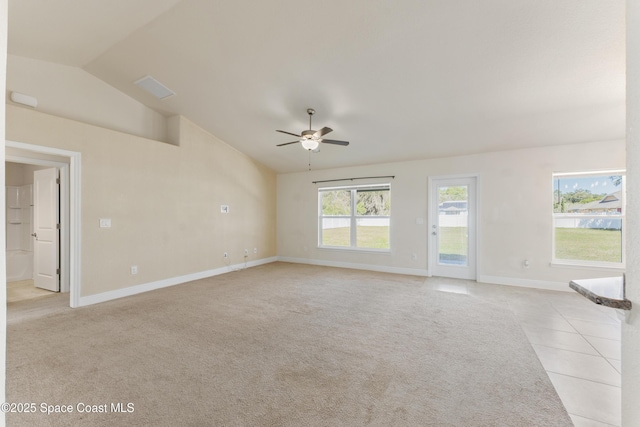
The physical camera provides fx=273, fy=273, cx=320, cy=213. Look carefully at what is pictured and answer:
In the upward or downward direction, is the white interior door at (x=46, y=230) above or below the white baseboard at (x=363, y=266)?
above

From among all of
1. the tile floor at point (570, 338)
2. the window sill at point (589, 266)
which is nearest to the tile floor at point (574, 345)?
the tile floor at point (570, 338)

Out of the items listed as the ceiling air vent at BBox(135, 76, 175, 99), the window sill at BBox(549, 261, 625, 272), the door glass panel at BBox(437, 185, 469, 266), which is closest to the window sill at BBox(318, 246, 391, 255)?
the door glass panel at BBox(437, 185, 469, 266)

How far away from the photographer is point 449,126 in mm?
4457

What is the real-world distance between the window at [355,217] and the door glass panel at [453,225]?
1128 millimetres

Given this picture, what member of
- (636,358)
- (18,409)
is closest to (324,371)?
(636,358)

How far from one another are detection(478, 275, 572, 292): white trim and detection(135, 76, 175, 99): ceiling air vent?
6432mm

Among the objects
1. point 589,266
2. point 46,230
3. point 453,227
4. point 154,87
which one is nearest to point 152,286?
point 46,230

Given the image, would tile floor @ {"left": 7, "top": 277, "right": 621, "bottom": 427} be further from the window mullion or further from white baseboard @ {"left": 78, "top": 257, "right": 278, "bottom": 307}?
the window mullion

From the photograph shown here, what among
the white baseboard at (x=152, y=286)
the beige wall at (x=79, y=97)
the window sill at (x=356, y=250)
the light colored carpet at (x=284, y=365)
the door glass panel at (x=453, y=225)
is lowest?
the light colored carpet at (x=284, y=365)

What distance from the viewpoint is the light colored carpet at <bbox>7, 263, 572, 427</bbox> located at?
180 centimetres

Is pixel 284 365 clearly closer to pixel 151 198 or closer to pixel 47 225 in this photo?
pixel 151 198

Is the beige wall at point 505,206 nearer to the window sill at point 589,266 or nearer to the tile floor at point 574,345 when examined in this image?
the window sill at point 589,266

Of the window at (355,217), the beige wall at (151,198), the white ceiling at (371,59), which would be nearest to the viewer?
the white ceiling at (371,59)

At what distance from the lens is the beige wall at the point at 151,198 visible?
3912 millimetres
